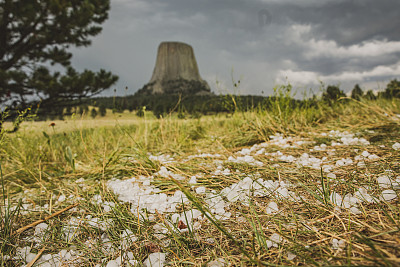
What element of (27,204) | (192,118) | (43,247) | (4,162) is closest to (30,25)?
(4,162)

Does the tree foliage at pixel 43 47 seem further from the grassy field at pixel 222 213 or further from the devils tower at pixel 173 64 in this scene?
the devils tower at pixel 173 64

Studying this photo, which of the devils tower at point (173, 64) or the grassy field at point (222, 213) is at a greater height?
the devils tower at point (173, 64)

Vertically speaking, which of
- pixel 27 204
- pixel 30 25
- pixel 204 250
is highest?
pixel 30 25

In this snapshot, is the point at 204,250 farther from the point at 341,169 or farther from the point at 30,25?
the point at 30,25

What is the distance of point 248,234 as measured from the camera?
0.72 metres

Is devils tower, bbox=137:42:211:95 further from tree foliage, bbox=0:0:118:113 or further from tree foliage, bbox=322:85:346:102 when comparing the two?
tree foliage, bbox=322:85:346:102

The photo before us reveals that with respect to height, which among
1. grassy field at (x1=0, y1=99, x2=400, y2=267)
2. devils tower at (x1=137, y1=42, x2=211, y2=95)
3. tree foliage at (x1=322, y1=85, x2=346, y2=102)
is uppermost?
devils tower at (x1=137, y1=42, x2=211, y2=95)

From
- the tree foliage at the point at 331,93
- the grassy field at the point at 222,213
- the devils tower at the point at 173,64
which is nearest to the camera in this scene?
the grassy field at the point at 222,213

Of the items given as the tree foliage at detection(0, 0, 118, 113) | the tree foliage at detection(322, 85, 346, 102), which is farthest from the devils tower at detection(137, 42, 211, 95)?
the tree foliage at detection(322, 85, 346, 102)

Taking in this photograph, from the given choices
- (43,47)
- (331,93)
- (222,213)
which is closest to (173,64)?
(43,47)

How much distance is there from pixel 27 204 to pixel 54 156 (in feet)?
3.07

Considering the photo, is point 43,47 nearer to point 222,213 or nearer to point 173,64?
point 222,213

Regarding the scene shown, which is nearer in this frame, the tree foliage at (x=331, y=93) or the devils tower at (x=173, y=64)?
the tree foliage at (x=331, y=93)

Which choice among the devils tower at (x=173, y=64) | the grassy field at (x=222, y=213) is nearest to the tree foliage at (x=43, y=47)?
the grassy field at (x=222, y=213)
